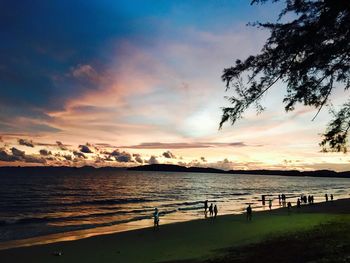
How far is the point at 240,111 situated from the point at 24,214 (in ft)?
181

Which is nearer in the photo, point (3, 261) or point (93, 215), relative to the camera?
point (3, 261)

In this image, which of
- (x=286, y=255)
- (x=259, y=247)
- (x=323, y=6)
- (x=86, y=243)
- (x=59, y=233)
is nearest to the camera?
(x=323, y=6)

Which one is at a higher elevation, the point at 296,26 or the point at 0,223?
the point at 296,26

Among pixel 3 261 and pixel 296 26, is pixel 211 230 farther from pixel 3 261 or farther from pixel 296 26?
pixel 296 26

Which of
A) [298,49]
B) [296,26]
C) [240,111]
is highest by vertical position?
[296,26]

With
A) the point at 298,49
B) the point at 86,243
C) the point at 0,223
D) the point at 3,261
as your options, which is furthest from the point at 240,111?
the point at 0,223

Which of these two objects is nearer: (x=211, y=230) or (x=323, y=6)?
(x=323, y=6)

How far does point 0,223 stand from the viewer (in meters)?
46.3

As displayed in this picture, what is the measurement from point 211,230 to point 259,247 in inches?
559

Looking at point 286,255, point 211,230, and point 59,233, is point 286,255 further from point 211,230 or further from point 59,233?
point 59,233

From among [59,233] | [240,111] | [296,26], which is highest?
[296,26]

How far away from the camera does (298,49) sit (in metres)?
9.91

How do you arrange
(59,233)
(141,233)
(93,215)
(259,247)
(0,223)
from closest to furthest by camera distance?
(259,247), (141,233), (59,233), (0,223), (93,215)

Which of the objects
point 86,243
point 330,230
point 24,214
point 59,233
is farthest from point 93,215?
point 330,230
